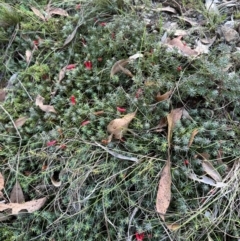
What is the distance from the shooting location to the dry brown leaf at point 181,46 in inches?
79.4

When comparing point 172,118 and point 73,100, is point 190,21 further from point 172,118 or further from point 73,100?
point 73,100

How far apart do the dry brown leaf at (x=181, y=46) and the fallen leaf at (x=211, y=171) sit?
2.17 feet

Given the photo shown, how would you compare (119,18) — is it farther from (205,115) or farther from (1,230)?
(1,230)

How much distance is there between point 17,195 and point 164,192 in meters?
0.80

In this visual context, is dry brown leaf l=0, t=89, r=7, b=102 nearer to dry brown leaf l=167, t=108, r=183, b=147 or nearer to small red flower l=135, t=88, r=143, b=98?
small red flower l=135, t=88, r=143, b=98

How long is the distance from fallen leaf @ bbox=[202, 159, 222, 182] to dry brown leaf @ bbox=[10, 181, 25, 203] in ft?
3.23

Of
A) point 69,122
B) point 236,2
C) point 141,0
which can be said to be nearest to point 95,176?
point 69,122

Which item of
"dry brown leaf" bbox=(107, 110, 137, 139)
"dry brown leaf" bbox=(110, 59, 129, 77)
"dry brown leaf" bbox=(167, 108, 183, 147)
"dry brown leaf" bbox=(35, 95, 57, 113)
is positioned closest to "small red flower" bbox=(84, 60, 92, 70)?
"dry brown leaf" bbox=(110, 59, 129, 77)

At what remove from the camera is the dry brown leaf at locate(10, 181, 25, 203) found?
1852 millimetres

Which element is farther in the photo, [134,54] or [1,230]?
[134,54]

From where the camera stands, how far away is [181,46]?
2.05 m

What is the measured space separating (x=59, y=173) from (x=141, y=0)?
129cm

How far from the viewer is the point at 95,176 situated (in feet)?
5.83

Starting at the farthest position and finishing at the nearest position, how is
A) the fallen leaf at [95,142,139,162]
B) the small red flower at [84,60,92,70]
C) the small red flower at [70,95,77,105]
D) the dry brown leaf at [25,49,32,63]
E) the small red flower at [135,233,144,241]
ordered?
the dry brown leaf at [25,49,32,63] → the small red flower at [84,60,92,70] → the small red flower at [70,95,77,105] → the fallen leaf at [95,142,139,162] → the small red flower at [135,233,144,241]
